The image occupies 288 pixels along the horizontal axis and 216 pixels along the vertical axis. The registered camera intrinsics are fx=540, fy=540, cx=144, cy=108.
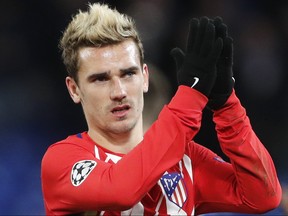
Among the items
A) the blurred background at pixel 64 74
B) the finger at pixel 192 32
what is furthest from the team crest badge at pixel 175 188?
the blurred background at pixel 64 74

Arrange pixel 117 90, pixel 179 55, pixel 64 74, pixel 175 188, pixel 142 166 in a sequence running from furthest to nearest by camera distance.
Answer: pixel 64 74
pixel 175 188
pixel 117 90
pixel 179 55
pixel 142 166

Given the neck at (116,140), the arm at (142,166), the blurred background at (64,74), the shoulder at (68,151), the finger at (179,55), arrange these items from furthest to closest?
the blurred background at (64,74)
the neck at (116,140)
the shoulder at (68,151)
the finger at (179,55)
the arm at (142,166)

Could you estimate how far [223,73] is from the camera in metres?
1.94

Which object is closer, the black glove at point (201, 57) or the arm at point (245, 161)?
the black glove at point (201, 57)

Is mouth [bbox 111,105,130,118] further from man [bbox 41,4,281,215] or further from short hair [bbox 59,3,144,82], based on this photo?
short hair [bbox 59,3,144,82]

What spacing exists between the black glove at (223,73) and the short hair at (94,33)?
37 centimetres

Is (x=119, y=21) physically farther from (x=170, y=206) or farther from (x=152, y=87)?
(x=152, y=87)

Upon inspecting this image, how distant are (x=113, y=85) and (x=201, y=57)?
0.38m

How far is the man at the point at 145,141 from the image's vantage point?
1776 millimetres

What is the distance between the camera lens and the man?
1.78m

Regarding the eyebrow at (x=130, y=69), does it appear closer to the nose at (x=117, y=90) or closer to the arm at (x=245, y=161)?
the nose at (x=117, y=90)

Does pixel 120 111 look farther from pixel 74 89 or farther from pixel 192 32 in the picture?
pixel 192 32

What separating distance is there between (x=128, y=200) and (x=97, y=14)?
31.8 inches

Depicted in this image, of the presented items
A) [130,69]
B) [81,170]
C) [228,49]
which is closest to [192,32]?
[228,49]
